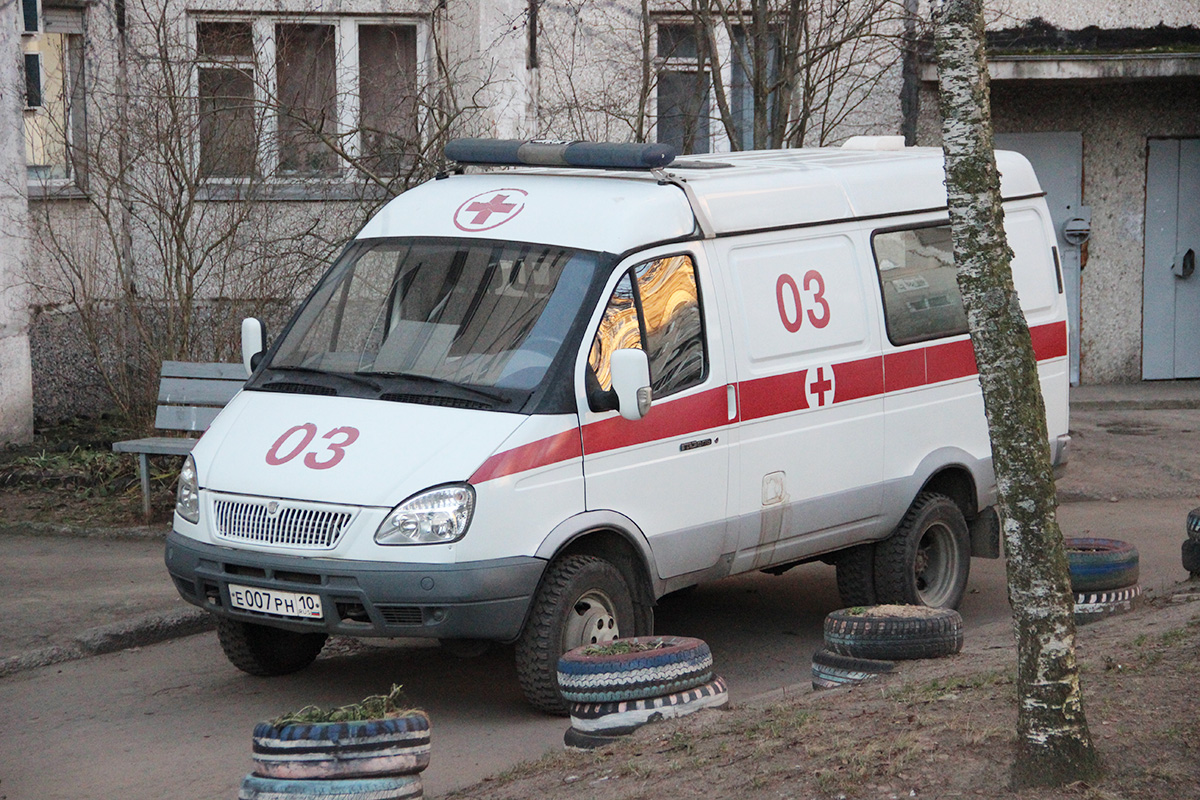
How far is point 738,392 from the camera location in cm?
675

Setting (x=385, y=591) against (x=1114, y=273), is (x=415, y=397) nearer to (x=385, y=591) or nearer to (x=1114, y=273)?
(x=385, y=591)

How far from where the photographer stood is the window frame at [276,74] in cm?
1178

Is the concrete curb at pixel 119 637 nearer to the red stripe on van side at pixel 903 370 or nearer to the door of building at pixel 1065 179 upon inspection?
the red stripe on van side at pixel 903 370

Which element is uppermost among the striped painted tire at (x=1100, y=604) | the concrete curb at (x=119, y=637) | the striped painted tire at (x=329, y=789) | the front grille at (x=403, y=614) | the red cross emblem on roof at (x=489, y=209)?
the red cross emblem on roof at (x=489, y=209)

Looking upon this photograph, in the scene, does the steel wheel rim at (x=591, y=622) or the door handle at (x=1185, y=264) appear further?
the door handle at (x=1185, y=264)

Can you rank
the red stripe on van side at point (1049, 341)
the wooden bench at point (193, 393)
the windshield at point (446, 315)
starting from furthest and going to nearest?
the wooden bench at point (193, 393) < the red stripe on van side at point (1049, 341) < the windshield at point (446, 315)

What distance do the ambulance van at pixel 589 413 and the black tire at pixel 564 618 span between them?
12 millimetres

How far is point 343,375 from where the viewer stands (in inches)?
254

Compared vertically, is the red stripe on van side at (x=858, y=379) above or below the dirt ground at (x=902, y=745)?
above

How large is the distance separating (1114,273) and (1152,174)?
1111mm

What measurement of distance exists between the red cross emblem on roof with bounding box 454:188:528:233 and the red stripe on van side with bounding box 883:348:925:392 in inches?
79.8

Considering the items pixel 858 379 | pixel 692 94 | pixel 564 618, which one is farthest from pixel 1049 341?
pixel 692 94

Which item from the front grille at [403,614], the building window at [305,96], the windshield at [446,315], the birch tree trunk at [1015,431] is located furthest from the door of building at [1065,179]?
the birch tree trunk at [1015,431]

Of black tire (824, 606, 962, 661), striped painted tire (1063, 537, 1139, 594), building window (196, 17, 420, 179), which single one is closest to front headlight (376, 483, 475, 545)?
black tire (824, 606, 962, 661)
